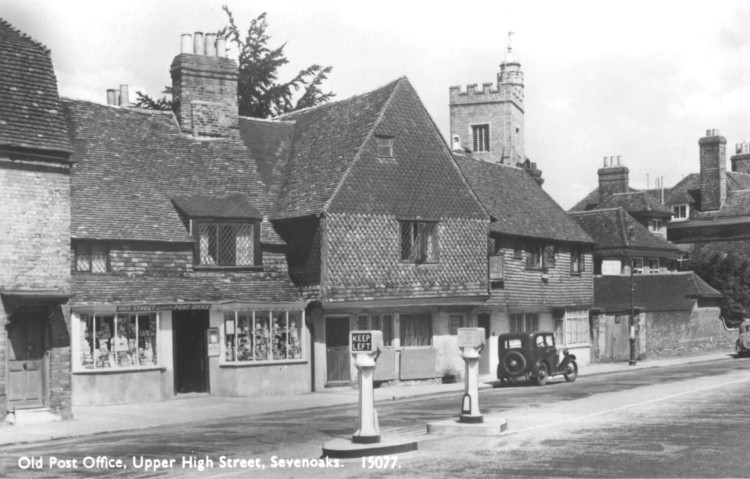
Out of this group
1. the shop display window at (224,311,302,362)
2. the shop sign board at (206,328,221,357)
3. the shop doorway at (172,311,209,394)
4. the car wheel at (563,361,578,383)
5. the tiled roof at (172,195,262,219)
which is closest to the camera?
the shop sign board at (206,328,221,357)

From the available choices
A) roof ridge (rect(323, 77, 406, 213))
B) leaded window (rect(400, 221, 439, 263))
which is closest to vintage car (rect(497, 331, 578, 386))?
leaded window (rect(400, 221, 439, 263))

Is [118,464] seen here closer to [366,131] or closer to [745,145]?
[366,131]

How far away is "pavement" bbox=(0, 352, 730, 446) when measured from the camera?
74.1 feet

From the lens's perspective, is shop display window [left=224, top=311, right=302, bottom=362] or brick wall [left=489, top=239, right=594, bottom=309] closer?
shop display window [left=224, top=311, right=302, bottom=362]

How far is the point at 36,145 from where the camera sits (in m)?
24.2

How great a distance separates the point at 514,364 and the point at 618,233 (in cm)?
2751

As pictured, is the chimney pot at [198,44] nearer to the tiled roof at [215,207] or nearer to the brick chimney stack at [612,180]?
the tiled roof at [215,207]

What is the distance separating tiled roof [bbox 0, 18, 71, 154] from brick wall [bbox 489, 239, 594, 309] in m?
19.6

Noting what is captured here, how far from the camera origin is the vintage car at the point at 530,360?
3466 centimetres

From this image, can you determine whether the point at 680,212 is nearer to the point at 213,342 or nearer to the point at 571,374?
the point at 571,374

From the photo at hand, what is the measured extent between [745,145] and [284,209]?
201 feet

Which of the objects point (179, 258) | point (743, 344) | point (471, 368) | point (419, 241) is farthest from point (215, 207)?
point (743, 344)

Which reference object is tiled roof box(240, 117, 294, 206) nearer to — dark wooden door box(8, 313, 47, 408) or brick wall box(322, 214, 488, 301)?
brick wall box(322, 214, 488, 301)

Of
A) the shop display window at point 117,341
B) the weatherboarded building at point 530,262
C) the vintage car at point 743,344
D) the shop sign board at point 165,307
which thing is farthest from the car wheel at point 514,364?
the vintage car at point 743,344
